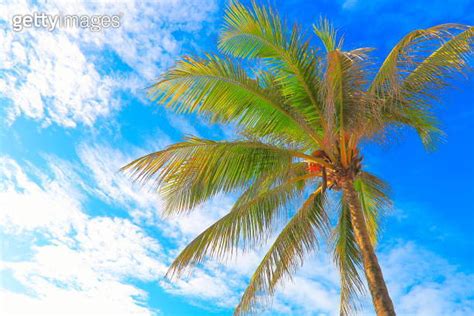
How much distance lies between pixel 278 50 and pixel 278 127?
147 centimetres

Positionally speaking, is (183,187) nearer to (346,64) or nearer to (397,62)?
(346,64)

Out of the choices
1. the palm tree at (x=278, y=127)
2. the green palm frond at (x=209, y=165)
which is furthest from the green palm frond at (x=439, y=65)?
the green palm frond at (x=209, y=165)

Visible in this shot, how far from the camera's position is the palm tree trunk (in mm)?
6920

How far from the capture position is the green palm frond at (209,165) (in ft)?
25.1

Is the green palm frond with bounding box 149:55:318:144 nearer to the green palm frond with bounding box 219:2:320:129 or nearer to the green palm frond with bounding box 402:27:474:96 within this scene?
the green palm frond with bounding box 219:2:320:129

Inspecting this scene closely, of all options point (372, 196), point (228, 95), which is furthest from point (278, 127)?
point (372, 196)

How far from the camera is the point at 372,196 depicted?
1103 cm

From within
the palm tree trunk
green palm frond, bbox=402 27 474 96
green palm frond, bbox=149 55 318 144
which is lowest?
the palm tree trunk

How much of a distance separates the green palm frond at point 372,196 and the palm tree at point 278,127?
6.12ft

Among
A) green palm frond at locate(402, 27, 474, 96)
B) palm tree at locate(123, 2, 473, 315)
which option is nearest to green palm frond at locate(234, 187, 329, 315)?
palm tree at locate(123, 2, 473, 315)

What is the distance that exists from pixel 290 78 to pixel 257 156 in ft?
5.44

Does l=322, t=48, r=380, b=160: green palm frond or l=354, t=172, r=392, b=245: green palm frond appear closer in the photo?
l=322, t=48, r=380, b=160: green palm frond

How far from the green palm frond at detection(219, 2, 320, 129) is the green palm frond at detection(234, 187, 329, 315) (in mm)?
1930

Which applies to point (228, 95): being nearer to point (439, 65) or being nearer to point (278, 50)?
point (278, 50)
